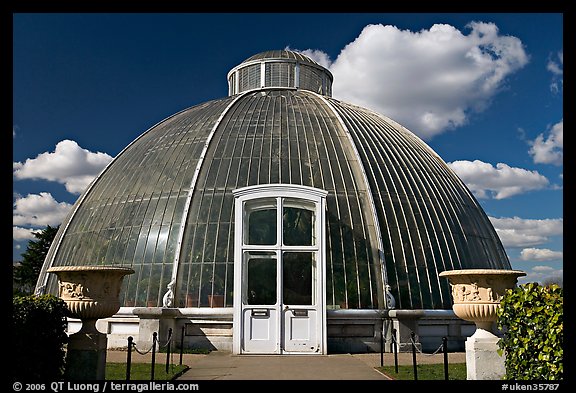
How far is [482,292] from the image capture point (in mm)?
12430

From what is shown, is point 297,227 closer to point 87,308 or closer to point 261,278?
point 261,278

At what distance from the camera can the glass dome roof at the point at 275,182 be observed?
19.4 meters

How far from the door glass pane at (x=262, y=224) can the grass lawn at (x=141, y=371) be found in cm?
524

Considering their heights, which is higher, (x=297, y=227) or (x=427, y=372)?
(x=297, y=227)

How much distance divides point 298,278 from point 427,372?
18.2 feet

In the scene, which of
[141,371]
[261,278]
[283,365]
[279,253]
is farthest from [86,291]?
[279,253]

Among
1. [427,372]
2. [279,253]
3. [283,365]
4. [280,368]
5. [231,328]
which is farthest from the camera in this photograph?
[231,328]

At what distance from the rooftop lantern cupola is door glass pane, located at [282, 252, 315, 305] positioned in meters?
13.2

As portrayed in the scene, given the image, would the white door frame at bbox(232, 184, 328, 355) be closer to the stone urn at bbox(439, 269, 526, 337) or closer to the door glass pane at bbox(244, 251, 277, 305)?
the door glass pane at bbox(244, 251, 277, 305)

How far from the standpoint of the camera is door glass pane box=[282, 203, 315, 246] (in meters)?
18.4

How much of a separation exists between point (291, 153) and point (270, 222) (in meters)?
4.47

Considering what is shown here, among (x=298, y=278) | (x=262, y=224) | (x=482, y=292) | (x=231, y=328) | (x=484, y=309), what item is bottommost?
(x=231, y=328)

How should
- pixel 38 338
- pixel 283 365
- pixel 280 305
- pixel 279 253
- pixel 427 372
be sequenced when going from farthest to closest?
pixel 279 253
pixel 280 305
pixel 283 365
pixel 427 372
pixel 38 338

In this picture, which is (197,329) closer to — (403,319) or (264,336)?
(264,336)
